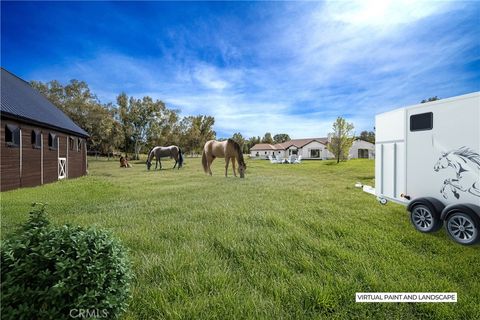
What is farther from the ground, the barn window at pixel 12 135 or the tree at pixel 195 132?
the tree at pixel 195 132

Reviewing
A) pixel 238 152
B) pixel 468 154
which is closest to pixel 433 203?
pixel 468 154

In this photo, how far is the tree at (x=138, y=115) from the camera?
9523 millimetres

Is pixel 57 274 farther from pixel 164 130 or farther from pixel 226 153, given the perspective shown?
pixel 164 130

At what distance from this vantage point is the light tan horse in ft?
34.6

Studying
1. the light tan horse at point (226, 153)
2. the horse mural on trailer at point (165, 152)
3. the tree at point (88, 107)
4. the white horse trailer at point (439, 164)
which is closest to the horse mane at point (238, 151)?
the light tan horse at point (226, 153)

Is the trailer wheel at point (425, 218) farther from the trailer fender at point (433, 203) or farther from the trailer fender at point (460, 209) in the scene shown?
the trailer fender at point (460, 209)

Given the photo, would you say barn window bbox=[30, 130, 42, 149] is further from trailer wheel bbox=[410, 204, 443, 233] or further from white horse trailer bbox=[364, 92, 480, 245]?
trailer wheel bbox=[410, 204, 443, 233]

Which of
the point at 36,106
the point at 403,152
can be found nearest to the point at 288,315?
the point at 403,152

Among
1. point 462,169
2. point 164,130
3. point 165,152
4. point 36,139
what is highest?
point 164,130

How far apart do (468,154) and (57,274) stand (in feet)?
15.5

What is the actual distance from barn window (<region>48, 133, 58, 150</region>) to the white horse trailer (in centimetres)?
1255

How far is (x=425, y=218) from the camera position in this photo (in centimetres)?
342

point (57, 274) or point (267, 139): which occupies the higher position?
point (267, 139)

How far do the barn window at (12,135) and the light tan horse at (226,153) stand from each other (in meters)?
7.50
